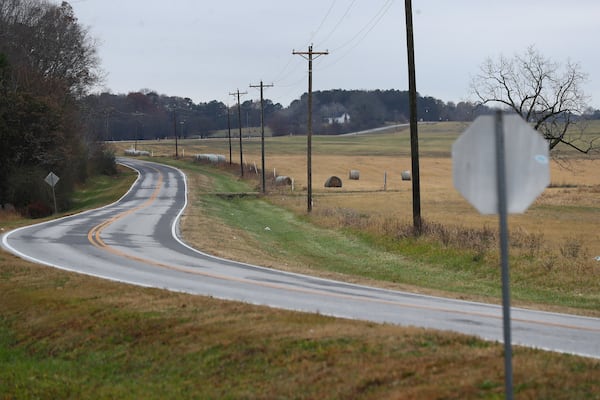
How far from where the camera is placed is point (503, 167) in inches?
204

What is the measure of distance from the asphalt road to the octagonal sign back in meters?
4.83

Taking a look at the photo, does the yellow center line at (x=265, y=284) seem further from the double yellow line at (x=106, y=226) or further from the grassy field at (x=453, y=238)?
the grassy field at (x=453, y=238)

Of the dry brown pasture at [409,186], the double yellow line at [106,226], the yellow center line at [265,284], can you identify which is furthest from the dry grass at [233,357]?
the dry brown pasture at [409,186]

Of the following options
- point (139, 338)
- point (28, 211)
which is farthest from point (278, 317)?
point (28, 211)

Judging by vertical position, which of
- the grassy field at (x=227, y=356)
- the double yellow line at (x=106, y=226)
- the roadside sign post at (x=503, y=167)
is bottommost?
the double yellow line at (x=106, y=226)

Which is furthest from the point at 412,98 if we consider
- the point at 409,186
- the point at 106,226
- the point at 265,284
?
the point at 409,186

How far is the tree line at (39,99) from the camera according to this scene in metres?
48.2

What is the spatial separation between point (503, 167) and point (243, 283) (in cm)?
1209

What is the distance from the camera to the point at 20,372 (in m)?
11.1

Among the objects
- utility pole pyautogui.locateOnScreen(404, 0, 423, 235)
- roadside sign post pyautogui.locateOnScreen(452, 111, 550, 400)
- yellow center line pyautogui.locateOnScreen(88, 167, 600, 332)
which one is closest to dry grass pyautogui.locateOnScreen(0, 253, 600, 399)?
roadside sign post pyautogui.locateOnScreen(452, 111, 550, 400)

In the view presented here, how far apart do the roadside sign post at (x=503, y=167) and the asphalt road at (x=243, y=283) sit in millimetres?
4805

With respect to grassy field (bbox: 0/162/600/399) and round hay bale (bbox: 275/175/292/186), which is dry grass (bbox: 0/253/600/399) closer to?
grassy field (bbox: 0/162/600/399)

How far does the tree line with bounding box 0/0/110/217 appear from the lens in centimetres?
4822

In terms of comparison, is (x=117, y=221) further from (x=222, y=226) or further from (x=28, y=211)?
(x=28, y=211)
